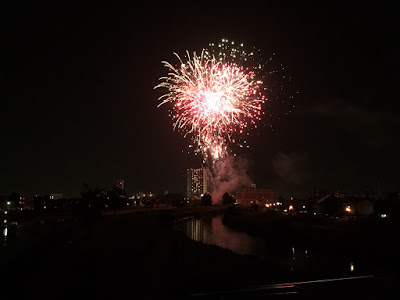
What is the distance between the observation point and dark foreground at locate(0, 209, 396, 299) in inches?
235

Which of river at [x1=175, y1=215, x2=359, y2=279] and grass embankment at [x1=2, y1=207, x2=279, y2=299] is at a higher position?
grass embankment at [x1=2, y1=207, x2=279, y2=299]

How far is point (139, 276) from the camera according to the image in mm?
12594

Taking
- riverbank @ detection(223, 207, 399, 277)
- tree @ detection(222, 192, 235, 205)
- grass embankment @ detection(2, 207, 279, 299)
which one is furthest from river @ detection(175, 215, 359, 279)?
tree @ detection(222, 192, 235, 205)

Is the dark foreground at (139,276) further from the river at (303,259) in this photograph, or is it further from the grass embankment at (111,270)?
the river at (303,259)

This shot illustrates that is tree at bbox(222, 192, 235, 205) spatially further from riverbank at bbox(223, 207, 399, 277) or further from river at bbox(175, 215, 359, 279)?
river at bbox(175, 215, 359, 279)

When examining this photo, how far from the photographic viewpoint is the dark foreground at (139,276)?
19.6 feet

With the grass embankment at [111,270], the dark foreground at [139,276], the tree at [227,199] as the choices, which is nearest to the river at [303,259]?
the dark foreground at [139,276]

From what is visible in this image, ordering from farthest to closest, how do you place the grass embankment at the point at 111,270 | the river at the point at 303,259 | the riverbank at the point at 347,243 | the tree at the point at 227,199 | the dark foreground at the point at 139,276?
the tree at the point at 227,199 → the riverbank at the point at 347,243 → the river at the point at 303,259 → the grass embankment at the point at 111,270 → the dark foreground at the point at 139,276

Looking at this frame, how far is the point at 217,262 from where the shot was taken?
18797 mm

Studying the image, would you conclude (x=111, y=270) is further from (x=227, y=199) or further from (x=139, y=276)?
(x=227, y=199)

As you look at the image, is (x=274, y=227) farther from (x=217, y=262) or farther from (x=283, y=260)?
(x=217, y=262)

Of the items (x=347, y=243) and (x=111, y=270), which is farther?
(x=347, y=243)

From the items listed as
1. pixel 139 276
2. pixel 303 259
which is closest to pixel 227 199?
pixel 303 259

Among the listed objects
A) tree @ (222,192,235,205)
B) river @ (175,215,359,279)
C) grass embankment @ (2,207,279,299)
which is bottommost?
river @ (175,215,359,279)
